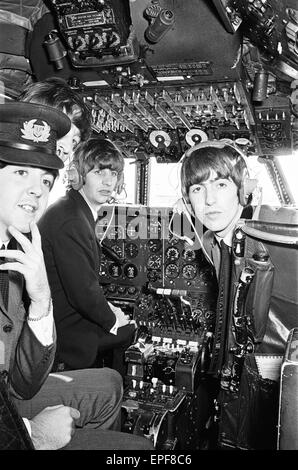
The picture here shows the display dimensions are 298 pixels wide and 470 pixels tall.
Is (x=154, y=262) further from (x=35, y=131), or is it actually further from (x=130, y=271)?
(x=35, y=131)

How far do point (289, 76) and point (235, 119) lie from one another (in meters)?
0.60

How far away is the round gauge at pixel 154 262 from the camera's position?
3.41 meters

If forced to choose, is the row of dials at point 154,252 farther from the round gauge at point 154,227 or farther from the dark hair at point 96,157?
the dark hair at point 96,157

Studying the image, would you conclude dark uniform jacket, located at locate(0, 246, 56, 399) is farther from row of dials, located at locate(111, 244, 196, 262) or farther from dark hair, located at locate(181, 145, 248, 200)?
row of dials, located at locate(111, 244, 196, 262)

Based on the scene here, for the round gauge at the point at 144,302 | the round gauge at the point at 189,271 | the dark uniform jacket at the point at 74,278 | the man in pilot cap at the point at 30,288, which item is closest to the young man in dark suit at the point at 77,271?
the dark uniform jacket at the point at 74,278

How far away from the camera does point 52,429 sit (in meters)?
1.33

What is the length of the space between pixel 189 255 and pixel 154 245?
0.32 meters

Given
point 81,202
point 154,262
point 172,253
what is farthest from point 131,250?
point 81,202

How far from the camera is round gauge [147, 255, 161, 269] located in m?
3.41

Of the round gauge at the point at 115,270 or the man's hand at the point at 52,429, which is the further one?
the round gauge at the point at 115,270

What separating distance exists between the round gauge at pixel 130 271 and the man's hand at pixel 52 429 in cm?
211

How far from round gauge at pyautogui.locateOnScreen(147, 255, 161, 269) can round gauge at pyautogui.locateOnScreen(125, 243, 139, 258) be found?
0.43 ft

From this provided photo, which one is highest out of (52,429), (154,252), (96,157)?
(96,157)
